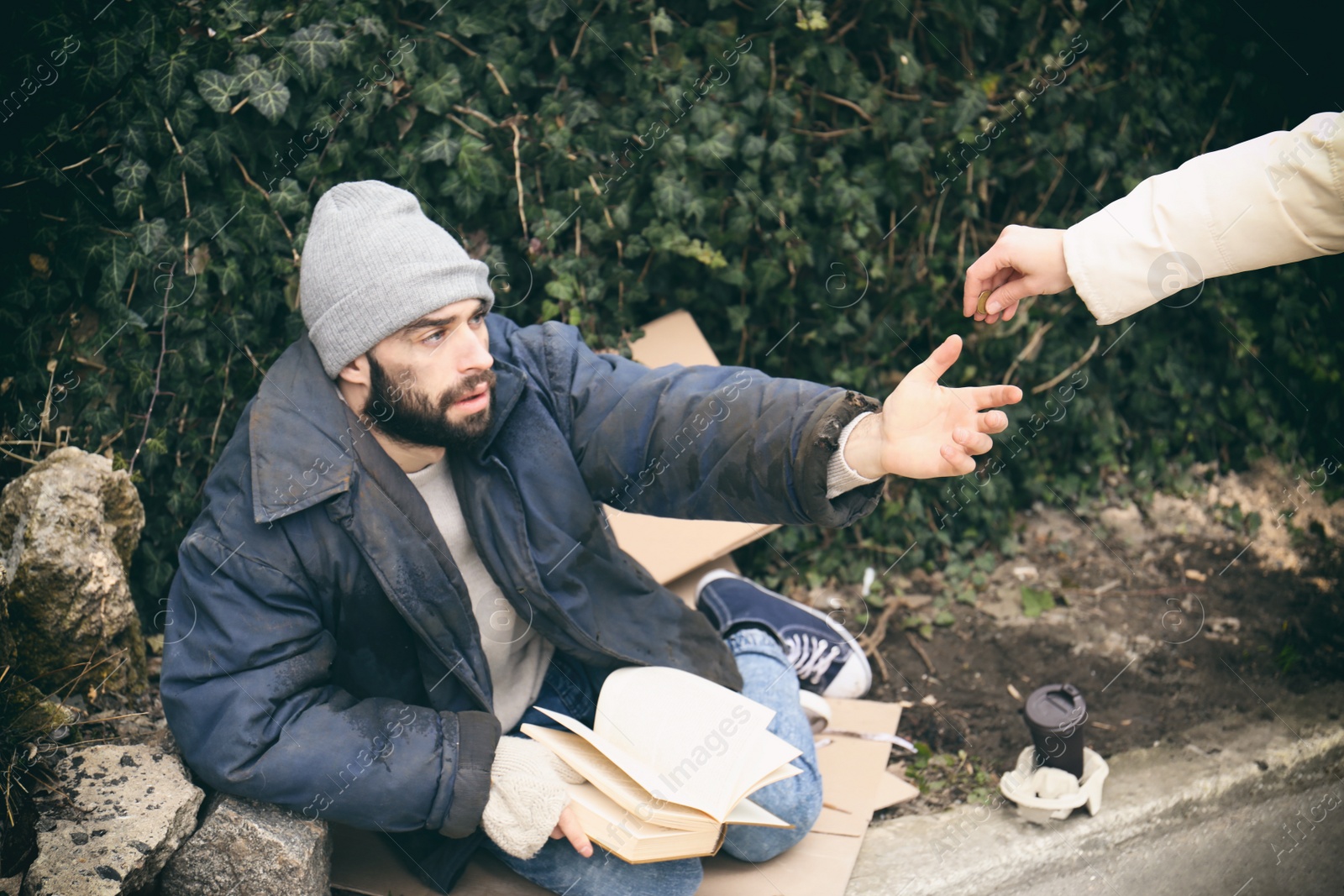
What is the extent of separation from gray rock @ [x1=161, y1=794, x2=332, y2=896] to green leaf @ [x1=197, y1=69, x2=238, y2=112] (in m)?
1.82

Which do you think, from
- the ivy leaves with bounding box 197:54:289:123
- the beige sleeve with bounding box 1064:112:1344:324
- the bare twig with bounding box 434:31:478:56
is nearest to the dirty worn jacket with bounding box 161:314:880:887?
Answer: the beige sleeve with bounding box 1064:112:1344:324

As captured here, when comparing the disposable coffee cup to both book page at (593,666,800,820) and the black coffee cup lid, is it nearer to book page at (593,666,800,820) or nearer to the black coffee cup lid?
the black coffee cup lid

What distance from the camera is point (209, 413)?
3104 mm

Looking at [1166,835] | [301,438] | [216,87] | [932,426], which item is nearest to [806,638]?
[1166,835]

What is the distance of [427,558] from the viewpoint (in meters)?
2.34

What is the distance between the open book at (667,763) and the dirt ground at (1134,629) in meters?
0.82

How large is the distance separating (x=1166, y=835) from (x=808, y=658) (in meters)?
1.13

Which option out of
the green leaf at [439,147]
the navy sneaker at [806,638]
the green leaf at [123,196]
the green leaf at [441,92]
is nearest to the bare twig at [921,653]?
the navy sneaker at [806,638]

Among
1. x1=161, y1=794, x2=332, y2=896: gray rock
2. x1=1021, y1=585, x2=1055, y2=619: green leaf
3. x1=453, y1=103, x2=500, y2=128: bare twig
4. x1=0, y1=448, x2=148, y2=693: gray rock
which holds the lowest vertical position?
x1=1021, y1=585, x2=1055, y2=619: green leaf

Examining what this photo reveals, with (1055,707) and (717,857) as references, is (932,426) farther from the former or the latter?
(717,857)

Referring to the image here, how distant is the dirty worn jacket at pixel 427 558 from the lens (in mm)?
2168

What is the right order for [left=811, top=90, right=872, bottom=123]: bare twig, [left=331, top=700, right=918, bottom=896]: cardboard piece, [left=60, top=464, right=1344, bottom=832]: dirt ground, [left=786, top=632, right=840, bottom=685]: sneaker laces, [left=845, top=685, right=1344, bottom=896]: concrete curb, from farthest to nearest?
[left=811, top=90, right=872, bottom=123]: bare twig < [left=786, top=632, right=840, bottom=685]: sneaker laces < [left=60, top=464, right=1344, bottom=832]: dirt ground < [left=845, top=685, right=1344, bottom=896]: concrete curb < [left=331, top=700, right=918, bottom=896]: cardboard piece

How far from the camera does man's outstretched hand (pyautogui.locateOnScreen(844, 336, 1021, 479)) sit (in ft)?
6.34

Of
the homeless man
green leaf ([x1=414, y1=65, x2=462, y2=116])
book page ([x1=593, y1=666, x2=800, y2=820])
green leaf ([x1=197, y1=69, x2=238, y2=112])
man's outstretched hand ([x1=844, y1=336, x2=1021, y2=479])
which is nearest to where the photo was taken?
man's outstretched hand ([x1=844, y1=336, x2=1021, y2=479])
